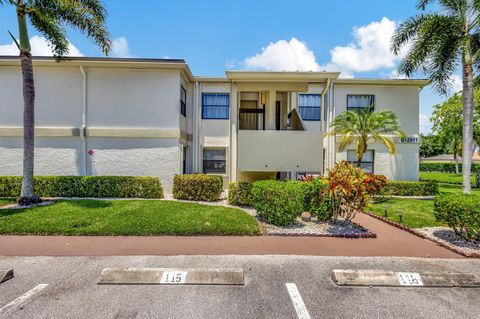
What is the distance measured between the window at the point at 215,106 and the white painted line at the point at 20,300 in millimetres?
11199

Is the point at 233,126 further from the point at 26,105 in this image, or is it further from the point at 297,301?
the point at 297,301

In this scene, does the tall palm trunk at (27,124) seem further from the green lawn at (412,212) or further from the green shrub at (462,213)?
the green shrub at (462,213)

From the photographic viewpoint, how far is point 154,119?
12.3 metres

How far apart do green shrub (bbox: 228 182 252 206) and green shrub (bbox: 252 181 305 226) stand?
2.22m

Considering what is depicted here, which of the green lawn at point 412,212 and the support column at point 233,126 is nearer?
the green lawn at point 412,212

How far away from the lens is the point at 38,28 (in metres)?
10.2

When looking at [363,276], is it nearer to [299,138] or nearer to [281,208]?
[281,208]

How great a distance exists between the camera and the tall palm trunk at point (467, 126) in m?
9.82

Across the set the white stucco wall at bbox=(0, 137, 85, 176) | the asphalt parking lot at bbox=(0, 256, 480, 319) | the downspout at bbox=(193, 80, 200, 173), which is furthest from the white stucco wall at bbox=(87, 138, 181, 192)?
the asphalt parking lot at bbox=(0, 256, 480, 319)

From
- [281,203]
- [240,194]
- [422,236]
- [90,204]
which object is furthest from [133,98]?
[422,236]

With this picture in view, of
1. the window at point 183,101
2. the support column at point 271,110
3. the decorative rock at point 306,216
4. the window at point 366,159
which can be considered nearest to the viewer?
the decorative rock at point 306,216

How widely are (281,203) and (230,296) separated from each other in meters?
3.71

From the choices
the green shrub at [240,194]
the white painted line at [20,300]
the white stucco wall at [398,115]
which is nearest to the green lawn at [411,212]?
the white stucco wall at [398,115]

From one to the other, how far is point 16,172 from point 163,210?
31.6 ft
